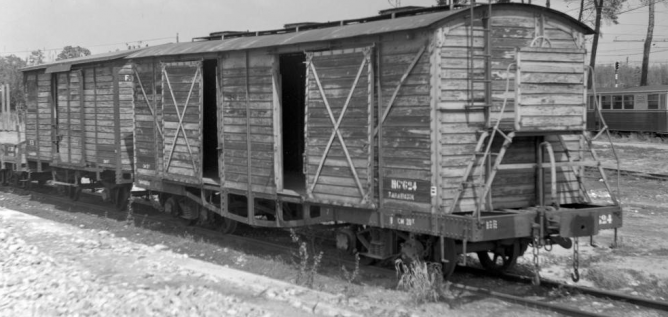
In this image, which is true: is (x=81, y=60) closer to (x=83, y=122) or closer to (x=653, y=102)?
(x=83, y=122)

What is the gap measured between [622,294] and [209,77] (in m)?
9.56

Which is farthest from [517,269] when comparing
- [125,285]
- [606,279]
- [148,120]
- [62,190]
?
[62,190]

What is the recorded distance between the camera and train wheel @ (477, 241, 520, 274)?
9.42 m

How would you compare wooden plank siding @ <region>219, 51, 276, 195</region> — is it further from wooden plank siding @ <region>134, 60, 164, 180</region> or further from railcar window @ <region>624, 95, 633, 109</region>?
railcar window @ <region>624, 95, 633, 109</region>

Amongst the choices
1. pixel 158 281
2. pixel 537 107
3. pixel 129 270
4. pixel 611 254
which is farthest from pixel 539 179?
pixel 129 270

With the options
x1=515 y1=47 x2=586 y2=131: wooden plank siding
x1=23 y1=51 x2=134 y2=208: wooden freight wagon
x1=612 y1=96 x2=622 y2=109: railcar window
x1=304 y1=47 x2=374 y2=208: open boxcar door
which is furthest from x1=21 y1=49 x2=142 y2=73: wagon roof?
x1=612 y1=96 x2=622 y2=109: railcar window

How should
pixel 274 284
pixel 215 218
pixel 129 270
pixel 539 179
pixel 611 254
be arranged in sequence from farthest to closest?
pixel 215 218 → pixel 611 254 → pixel 129 270 → pixel 274 284 → pixel 539 179

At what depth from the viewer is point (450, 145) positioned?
8328 mm

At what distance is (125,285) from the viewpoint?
919 cm

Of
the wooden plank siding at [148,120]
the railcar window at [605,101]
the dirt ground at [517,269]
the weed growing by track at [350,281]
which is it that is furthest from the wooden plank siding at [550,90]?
the railcar window at [605,101]

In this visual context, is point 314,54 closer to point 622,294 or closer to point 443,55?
point 443,55

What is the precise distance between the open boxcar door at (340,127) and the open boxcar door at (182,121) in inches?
124

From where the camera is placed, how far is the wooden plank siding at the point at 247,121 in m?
11.0

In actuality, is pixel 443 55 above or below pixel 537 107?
above
